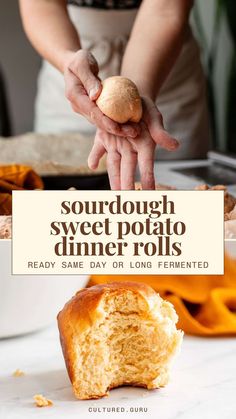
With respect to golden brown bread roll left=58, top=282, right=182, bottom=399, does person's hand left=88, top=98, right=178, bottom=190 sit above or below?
above

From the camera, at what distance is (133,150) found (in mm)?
367

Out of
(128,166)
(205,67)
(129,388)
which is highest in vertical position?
(205,67)

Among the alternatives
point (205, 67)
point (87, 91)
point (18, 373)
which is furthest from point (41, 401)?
point (205, 67)

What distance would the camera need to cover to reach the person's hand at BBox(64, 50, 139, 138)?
0.36 metres

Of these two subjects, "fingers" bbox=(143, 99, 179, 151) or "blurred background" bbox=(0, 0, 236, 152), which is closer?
"fingers" bbox=(143, 99, 179, 151)

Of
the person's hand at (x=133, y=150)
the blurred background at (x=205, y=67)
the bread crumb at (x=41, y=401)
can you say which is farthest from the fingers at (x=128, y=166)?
the blurred background at (x=205, y=67)

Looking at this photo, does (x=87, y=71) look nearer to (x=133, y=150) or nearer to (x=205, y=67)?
(x=133, y=150)

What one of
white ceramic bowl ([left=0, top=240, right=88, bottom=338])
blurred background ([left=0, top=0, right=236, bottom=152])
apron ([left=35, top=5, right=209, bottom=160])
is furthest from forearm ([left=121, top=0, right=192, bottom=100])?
blurred background ([left=0, top=0, right=236, bottom=152])

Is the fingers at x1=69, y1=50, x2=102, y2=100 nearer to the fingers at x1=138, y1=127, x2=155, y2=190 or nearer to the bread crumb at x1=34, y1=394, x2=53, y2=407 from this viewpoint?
the fingers at x1=138, y1=127, x2=155, y2=190

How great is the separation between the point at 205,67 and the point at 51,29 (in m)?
0.58

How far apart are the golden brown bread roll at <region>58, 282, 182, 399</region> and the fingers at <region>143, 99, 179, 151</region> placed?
0.07 m

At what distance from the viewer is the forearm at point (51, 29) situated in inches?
16.7

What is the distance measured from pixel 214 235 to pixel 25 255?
9 centimetres

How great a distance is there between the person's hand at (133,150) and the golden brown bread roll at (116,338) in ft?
0.17
